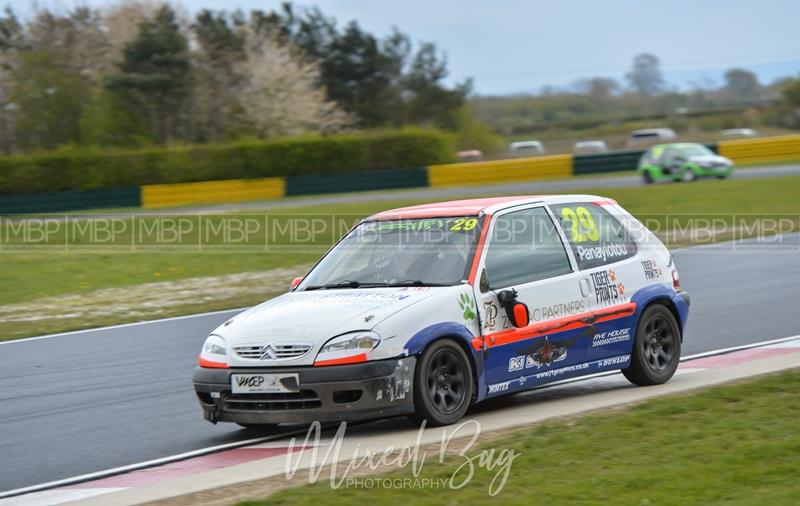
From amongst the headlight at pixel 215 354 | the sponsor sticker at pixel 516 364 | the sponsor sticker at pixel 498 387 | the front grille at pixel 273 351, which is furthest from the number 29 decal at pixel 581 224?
the headlight at pixel 215 354

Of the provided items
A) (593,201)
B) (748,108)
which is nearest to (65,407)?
(593,201)

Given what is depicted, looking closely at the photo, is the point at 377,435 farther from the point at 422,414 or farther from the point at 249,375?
the point at 249,375

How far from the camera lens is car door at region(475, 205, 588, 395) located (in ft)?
25.2

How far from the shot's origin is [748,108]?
8844cm

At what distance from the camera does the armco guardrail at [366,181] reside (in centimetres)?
3378

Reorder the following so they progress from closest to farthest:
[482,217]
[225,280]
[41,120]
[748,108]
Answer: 1. [482,217]
2. [225,280]
3. [41,120]
4. [748,108]

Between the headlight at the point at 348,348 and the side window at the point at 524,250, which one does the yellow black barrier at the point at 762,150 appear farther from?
the headlight at the point at 348,348

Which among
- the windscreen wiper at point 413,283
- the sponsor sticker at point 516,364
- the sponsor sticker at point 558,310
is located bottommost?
the sponsor sticker at point 516,364

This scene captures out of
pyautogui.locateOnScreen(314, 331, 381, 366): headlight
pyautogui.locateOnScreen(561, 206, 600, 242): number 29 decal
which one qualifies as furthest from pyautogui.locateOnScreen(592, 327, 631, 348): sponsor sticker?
pyautogui.locateOnScreen(314, 331, 381, 366): headlight

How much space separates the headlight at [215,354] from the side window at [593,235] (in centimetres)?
268

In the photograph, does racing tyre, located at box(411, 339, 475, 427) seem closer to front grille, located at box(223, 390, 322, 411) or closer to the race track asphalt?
front grille, located at box(223, 390, 322, 411)

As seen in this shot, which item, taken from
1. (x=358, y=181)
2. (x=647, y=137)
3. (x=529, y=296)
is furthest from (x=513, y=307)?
(x=647, y=137)

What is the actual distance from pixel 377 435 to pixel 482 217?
175 centimetres

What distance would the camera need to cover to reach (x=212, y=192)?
3694cm
